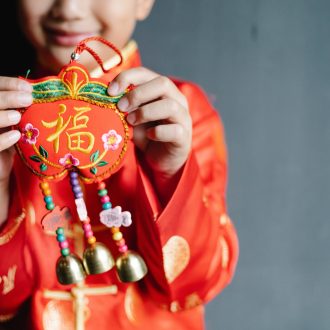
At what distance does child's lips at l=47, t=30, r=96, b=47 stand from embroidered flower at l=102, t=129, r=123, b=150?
0.18 m

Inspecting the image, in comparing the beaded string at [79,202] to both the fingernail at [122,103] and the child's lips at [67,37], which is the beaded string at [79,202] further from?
the child's lips at [67,37]

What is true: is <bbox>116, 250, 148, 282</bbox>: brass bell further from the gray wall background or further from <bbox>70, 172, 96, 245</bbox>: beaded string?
the gray wall background

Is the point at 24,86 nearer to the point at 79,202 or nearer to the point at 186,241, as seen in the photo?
the point at 79,202

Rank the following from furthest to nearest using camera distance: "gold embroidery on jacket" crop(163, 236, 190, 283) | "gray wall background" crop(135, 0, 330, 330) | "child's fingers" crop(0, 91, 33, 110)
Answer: "gray wall background" crop(135, 0, 330, 330), "gold embroidery on jacket" crop(163, 236, 190, 283), "child's fingers" crop(0, 91, 33, 110)

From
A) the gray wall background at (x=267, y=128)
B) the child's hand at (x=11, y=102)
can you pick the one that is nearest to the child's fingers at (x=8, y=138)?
the child's hand at (x=11, y=102)

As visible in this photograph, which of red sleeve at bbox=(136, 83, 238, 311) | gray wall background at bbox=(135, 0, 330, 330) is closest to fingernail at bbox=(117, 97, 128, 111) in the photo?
red sleeve at bbox=(136, 83, 238, 311)

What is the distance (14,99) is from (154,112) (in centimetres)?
15

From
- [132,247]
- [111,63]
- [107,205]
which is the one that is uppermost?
[111,63]

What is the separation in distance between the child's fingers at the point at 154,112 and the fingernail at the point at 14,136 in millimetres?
118

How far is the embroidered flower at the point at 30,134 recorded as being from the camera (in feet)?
1.84

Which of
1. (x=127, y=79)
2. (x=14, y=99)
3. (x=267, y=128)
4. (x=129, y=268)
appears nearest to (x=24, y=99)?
(x=14, y=99)

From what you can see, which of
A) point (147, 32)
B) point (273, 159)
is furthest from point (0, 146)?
point (273, 159)

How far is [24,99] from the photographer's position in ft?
1.79

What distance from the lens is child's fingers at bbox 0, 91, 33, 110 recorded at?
540 mm
